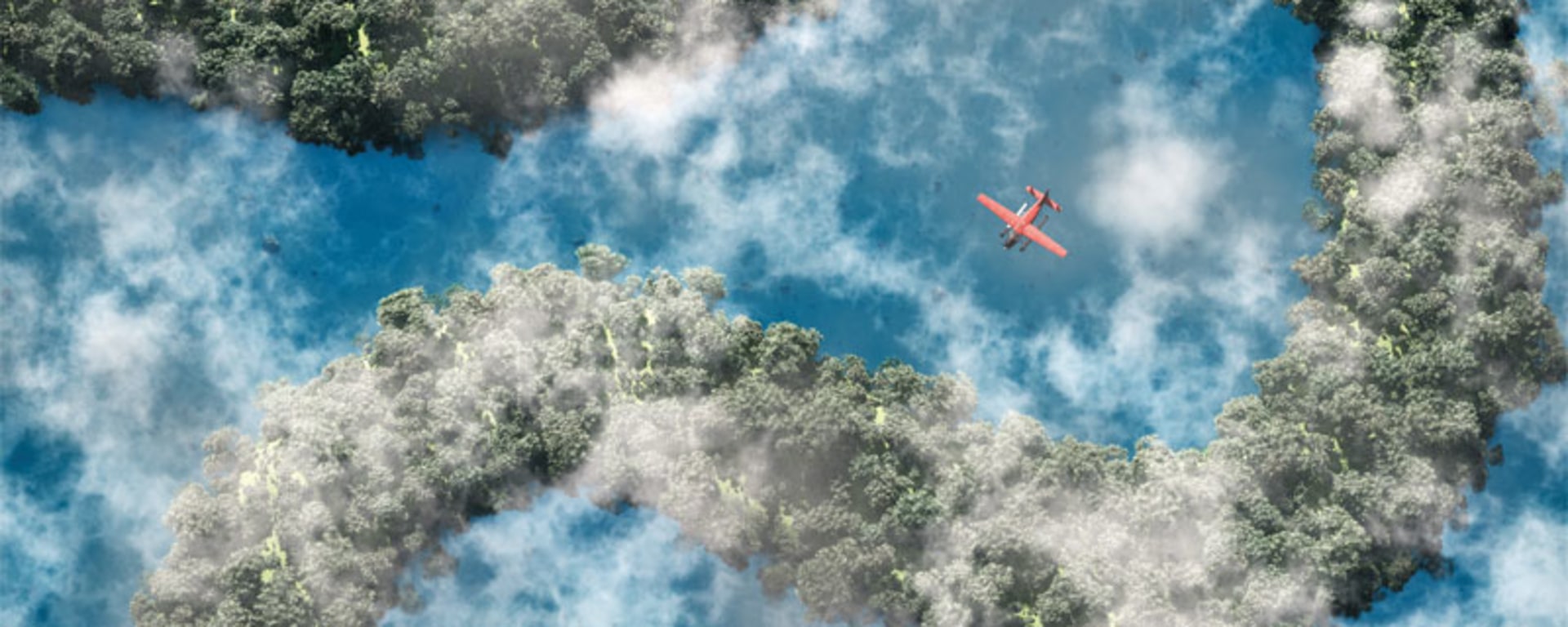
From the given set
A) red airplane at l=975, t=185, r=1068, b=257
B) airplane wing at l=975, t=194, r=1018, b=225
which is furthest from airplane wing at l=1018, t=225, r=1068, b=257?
airplane wing at l=975, t=194, r=1018, b=225

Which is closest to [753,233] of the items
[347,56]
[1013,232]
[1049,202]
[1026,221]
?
[1013,232]

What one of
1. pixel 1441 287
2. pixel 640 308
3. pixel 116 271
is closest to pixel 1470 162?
pixel 1441 287

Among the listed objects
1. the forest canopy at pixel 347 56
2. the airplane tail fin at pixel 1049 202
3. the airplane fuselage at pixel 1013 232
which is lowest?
the forest canopy at pixel 347 56

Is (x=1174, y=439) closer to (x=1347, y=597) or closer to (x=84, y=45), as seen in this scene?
(x=1347, y=597)

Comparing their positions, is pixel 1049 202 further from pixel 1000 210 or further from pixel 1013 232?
pixel 1000 210

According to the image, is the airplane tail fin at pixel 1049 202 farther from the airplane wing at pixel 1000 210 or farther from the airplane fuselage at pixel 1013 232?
the airplane wing at pixel 1000 210

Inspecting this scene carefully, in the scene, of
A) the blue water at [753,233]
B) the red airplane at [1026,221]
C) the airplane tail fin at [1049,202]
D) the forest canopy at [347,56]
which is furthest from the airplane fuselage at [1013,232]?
the forest canopy at [347,56]

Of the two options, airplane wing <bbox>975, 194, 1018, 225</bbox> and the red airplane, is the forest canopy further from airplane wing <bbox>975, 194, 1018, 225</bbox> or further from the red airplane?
the red airplane

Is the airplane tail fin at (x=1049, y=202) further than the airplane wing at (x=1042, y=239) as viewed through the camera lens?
No
